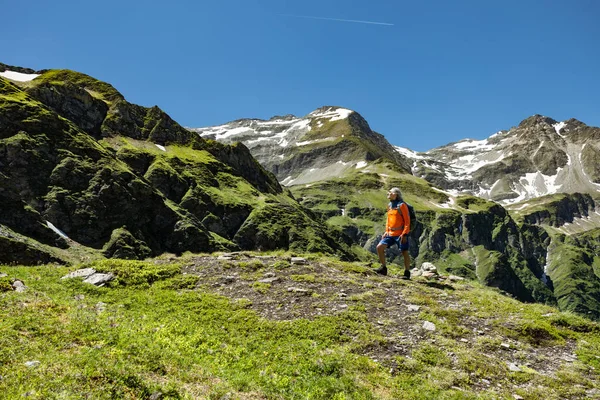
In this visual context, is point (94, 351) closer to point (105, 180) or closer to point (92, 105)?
point (105, 180)

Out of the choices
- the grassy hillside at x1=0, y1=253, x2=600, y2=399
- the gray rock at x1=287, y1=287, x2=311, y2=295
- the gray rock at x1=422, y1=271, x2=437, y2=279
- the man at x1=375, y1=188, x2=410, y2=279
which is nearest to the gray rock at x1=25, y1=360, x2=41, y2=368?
the grassy hillside at x1=0, y1=253, x2=600, y2=399

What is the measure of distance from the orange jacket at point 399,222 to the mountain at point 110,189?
2491 cm

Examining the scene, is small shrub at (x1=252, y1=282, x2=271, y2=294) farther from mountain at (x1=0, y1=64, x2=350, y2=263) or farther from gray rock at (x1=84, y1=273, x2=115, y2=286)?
mountain at (x1=0, y1=64, x2=350, y2=263)

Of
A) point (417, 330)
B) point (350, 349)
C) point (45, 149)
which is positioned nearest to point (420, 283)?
point (417, 330)

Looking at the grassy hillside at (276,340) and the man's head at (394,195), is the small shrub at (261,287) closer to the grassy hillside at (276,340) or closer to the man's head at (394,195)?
the grassy hillside at (276,340)

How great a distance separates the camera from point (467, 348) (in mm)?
12672

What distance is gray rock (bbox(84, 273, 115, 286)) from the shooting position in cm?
1734

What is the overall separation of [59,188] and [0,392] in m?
117

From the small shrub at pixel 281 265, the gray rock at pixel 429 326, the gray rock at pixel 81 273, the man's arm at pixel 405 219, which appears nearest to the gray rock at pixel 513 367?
the gray rock at pixel 429 326

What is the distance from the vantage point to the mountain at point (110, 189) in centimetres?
9988

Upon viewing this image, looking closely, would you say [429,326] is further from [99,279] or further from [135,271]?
[99,279]

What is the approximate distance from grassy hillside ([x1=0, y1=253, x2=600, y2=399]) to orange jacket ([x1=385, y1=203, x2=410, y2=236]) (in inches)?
114

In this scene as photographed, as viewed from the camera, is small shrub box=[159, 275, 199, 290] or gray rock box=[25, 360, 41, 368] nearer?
gray rock box=[25, 360, 41, 368]

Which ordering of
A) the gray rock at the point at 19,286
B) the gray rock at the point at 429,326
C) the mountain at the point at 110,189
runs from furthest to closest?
the mountain at the point at 110,189, the gray rock at the point at 19,286, the gray rock at the point at 429,326
